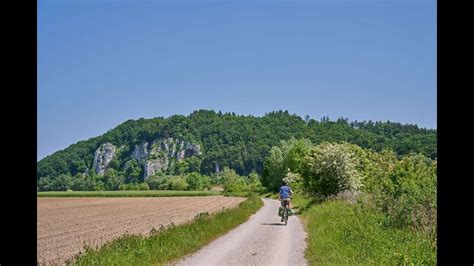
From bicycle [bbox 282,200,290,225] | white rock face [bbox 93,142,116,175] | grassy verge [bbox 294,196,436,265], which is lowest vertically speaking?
bicycle [bbox 282,200,290,225]

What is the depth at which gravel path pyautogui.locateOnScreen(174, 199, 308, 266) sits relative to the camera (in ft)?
44.4

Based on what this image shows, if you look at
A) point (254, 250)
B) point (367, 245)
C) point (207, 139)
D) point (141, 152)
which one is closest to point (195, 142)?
point (207, 139)

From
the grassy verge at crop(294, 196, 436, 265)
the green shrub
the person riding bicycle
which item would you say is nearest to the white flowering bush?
the person riding bicycle

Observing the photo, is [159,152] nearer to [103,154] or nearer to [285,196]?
[103,154]

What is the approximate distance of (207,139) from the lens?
140 meters

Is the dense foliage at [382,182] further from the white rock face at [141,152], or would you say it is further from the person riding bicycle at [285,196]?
the white rock face at [141,152]

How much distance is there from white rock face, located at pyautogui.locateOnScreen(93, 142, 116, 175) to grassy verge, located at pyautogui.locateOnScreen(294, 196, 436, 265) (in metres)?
77.9

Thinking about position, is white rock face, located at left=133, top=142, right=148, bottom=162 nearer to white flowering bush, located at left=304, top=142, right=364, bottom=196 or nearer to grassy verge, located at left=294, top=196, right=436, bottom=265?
white flowering bush, located at left=304, top=142, right=364, bottom=196

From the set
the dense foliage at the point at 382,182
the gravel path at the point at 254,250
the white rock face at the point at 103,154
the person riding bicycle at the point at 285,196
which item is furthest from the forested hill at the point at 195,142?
the gravel path at the point at 254,250

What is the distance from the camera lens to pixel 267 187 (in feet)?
330

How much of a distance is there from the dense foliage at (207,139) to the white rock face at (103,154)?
109 cm
